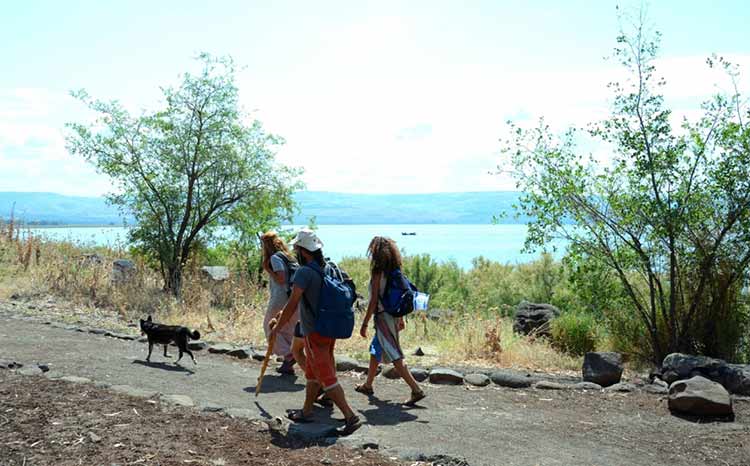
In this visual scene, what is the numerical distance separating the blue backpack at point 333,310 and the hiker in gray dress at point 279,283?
187 centimetres

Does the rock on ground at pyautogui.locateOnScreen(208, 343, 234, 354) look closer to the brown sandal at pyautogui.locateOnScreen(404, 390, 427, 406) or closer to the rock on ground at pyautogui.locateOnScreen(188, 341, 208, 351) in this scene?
the rock on ground at pyautogui.locateOnScreen(188, 341, 208, 351)

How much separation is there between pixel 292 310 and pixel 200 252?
12.8 meters

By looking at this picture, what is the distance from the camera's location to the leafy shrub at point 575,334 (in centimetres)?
1287

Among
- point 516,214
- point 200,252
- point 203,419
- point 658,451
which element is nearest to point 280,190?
point 200,252

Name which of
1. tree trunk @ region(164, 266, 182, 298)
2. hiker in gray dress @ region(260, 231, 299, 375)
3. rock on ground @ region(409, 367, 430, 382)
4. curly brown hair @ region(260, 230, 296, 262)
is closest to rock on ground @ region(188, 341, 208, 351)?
hiker in gray dress @ region(260, 231, 299, 375)

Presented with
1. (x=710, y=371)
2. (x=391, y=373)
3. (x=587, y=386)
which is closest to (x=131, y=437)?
(x=391, y=373)

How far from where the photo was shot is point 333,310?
679 cm

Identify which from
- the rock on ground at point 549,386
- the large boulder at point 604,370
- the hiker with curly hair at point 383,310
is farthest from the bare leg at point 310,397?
the large boulder at point 604,370

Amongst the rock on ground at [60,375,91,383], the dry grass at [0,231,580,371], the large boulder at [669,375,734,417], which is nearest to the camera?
the large boulder at [669,375,734,417]

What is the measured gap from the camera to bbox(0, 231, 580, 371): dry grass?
11711 mm

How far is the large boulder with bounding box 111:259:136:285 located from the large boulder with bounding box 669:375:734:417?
39.6 feet

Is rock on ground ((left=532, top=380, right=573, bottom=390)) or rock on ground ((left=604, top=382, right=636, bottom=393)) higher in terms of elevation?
rock on ground ((left=604, top=382, right=636, bottom=393))

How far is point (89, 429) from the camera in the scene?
6.54 meters

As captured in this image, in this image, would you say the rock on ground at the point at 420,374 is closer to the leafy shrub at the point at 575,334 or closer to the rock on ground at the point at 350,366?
the rock on ground at the point at 350,366
